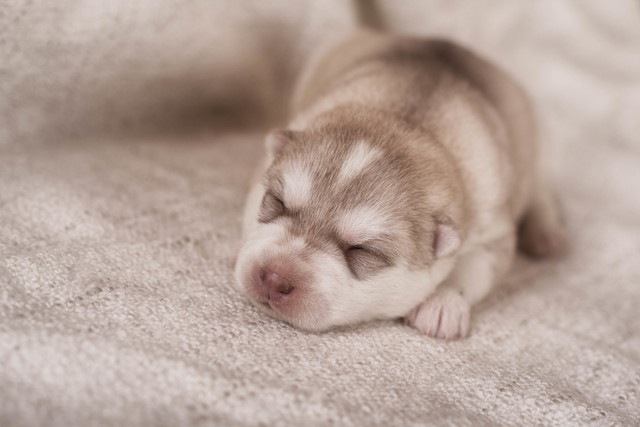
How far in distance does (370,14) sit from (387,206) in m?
2.30

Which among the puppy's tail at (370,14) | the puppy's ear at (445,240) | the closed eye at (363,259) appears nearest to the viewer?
the closed eye at (363,259)

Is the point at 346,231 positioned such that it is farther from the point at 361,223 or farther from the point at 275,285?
the point at 275,285

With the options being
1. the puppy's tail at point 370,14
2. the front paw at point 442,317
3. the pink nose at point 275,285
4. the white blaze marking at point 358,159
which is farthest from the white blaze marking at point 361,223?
the puppy's tail at point 370,14

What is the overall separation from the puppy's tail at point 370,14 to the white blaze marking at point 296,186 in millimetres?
2072

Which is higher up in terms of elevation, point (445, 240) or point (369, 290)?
point (445, 240)

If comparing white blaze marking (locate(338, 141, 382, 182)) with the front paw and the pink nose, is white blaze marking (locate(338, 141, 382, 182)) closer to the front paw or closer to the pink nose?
the pink nose

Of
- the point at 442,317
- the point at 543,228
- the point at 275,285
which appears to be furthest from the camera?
the point at 543,228

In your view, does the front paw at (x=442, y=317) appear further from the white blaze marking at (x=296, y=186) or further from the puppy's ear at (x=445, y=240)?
the white blaze marking at (x=296, y=186)

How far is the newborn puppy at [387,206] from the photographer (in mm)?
1887

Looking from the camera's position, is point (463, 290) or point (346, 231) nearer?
point (346, 231)

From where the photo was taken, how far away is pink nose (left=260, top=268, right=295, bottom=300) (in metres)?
1.83

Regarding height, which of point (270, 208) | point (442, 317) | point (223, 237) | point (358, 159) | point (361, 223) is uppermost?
point (358, 159)

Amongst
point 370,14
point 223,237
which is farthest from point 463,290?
point 370,14

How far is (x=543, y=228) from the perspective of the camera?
3.01 m
